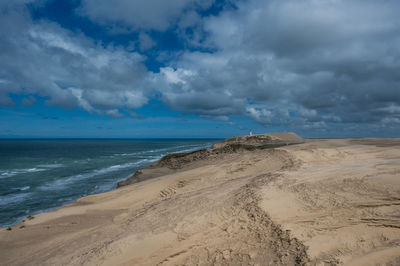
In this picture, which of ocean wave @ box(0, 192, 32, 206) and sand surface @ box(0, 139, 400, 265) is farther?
ocean wave @ box(0, 192, 32, 206)

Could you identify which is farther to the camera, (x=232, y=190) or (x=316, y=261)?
(x=232, y=190)

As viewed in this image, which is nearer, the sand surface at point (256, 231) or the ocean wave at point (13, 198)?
the sand surface at point (256, 231)

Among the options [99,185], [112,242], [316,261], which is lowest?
→ [99,185]

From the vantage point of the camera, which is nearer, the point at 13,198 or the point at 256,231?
the point at 256,231

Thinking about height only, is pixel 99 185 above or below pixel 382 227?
below

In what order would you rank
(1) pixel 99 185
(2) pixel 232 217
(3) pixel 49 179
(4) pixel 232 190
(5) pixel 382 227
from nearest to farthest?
(5) pixel 382 227, (2) pixel 232 217, (4) pixel 232 190, (1) pixel 99 185, (3) pixel 49 179

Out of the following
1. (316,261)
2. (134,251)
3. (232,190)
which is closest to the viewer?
(316,261)

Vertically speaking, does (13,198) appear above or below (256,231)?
below

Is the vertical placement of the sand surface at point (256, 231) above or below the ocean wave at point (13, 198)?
above

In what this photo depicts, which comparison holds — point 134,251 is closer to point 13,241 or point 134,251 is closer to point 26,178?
point 13,241

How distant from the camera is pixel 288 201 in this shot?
237 inches

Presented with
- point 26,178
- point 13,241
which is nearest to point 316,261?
point 13,241

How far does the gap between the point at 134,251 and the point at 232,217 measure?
249 centimetres

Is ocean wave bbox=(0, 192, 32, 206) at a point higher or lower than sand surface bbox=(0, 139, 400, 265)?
lower
